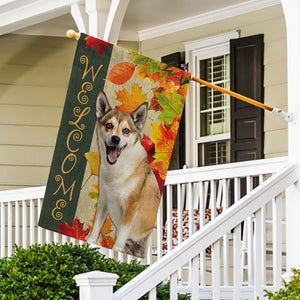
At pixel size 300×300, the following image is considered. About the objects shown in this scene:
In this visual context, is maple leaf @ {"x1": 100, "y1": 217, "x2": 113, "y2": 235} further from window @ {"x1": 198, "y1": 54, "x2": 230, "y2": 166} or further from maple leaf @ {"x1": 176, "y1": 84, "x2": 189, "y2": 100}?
window @ {"x1": 198, "y1": 54, "x2": 230, "y2": 166}

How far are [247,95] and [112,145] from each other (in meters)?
3.11

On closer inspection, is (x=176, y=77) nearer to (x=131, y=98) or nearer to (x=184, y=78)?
(x=184, y=78)

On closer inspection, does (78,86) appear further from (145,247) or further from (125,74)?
(145,247)

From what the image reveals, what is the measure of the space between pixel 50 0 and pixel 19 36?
1.71m

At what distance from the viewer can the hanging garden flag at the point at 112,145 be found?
414 cm

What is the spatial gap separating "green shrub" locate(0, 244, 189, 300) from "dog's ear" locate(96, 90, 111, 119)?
2.93ft

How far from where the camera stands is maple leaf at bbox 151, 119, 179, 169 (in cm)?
421

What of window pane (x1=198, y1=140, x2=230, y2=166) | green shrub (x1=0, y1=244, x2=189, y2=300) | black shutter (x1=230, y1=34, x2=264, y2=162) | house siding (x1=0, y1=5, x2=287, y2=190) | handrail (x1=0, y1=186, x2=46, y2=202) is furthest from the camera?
house siding (x1=0, y1=5, x2=287, y2=190)

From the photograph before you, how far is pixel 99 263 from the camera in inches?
176

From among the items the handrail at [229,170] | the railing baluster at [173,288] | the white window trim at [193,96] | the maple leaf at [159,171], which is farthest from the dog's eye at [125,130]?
the white window trim at [193,96]

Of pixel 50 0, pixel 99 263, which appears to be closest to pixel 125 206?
pixel 99 263

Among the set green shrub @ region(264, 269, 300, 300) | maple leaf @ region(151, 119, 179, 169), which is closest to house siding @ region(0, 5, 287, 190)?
maple leaf @ region(151, 119, 179, 169)

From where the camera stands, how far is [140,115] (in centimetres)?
425

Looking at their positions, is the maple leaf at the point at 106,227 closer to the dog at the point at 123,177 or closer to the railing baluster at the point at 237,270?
the dog at the point at 123,177
